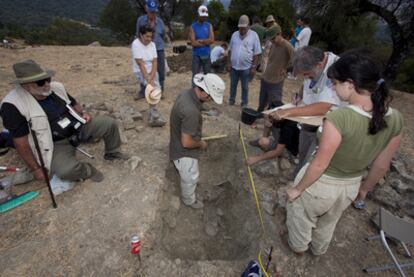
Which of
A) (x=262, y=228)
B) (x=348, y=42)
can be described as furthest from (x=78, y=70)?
(x=348, y=42)

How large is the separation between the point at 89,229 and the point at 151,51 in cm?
365

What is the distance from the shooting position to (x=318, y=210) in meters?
2.09

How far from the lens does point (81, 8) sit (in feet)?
210

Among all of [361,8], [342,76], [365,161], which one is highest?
[361,8]

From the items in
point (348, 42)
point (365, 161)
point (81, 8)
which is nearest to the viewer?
point (365, 161)

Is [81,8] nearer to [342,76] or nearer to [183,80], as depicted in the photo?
[183,80]

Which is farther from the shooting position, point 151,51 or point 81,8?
point 81,8

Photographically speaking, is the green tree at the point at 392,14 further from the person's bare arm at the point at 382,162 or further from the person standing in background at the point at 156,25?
the person's bare arm at the point at 382,162

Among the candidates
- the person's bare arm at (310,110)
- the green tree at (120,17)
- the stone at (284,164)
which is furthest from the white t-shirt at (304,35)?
the green tree at (120,17)

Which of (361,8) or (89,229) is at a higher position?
(361,8)

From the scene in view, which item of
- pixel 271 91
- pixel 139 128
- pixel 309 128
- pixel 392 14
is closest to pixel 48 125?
pixel 139 128

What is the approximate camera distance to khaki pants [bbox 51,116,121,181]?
10.1 feet

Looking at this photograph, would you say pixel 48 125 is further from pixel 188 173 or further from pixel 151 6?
pixel 151 6

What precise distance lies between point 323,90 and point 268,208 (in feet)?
5.28
